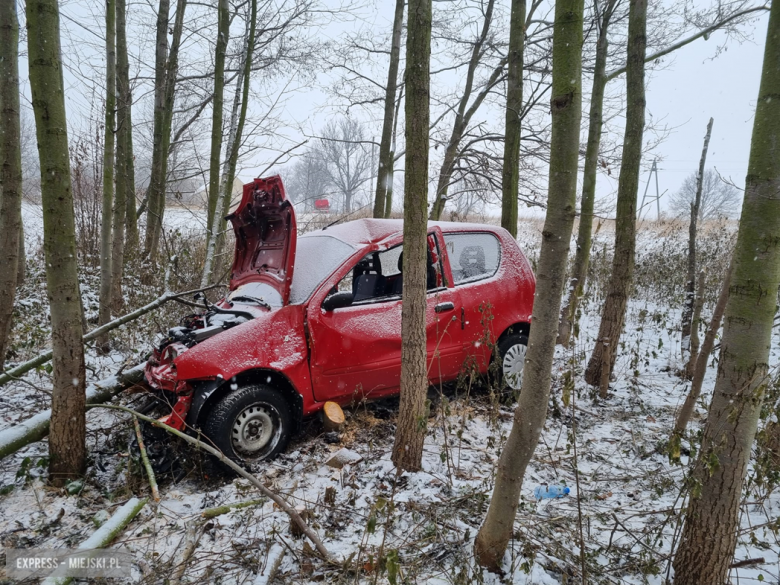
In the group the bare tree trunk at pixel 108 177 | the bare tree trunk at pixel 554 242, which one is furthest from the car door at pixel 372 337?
the bare tree trunk at pixel 108 177

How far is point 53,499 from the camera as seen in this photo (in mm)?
2893

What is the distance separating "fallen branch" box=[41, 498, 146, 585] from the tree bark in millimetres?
5802

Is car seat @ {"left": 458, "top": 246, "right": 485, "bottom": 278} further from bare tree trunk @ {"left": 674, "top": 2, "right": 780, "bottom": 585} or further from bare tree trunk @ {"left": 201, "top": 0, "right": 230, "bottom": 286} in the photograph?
bare tree trunk @ {"left": 201, "top": 0, "right": 230, "bottom": 286}

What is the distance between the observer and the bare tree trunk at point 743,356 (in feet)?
6.11

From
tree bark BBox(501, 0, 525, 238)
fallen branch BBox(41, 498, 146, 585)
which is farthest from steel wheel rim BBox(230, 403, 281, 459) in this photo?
tree bark BBox(501, 0, 525, 238)

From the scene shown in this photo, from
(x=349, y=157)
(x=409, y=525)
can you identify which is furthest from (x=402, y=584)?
(x=349, y=157)

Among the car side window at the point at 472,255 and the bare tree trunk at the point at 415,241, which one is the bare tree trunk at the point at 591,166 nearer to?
the car side window at the point at 472,255

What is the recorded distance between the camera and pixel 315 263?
4113 mm

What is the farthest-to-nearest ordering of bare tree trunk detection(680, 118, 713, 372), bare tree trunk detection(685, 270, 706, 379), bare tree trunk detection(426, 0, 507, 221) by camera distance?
bare tree trunk detection(426, 0, 507, 221), bare tree trunk detection(680, 118, 713, 372), bare tree trunk detection(685, 270, 706, 379)

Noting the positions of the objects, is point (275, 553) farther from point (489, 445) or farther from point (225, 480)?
point (489, 445)

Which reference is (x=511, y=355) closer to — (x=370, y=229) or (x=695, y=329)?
A: (x=370, y=229)

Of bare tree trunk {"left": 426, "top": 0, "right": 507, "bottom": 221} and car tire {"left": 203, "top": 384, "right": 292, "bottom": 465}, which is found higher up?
bare tree trunk {"left": 426, "top": 0, "right": 507, "bottom": 221}

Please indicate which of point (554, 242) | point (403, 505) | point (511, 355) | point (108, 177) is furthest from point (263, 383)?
point (108, 177)

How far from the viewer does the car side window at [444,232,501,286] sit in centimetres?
458
